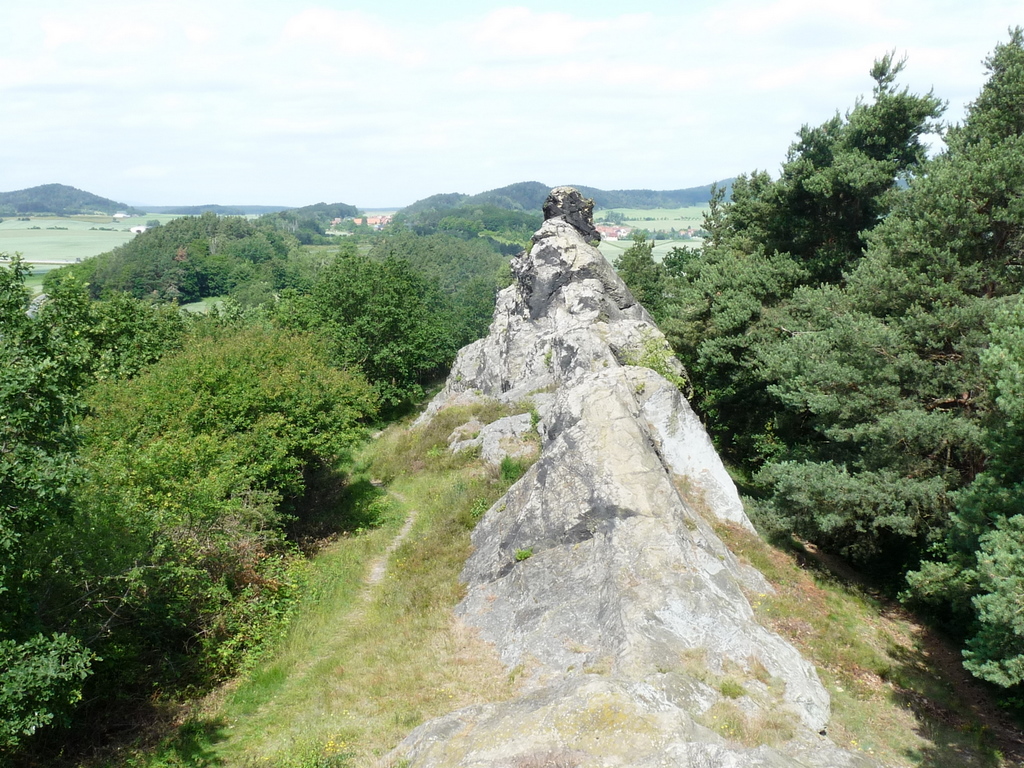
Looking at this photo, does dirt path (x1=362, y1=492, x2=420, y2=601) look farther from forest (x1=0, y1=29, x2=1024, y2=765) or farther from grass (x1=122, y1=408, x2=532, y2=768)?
forest (x1=0, y1=29, x2=1024, y2=765)

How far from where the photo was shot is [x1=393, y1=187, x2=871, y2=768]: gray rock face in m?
11.1

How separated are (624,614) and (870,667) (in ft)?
23.5

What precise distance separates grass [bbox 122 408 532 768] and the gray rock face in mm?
938

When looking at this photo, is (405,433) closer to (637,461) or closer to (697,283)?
(697,283)

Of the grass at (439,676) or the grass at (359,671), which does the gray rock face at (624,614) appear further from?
the grass at (359,671)

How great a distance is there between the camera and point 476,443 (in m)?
29.7

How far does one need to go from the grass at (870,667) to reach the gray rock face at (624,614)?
1.03 meters

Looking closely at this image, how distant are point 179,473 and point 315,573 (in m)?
6.22

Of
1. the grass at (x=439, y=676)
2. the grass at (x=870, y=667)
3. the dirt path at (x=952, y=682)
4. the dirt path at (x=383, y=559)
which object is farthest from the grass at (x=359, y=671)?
the dirt path at (x=952, y=682)

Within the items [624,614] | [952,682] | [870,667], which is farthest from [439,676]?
[952,682]

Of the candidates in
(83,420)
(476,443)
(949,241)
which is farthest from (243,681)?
(949,241)

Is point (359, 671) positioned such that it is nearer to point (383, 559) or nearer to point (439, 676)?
point (439, 676)

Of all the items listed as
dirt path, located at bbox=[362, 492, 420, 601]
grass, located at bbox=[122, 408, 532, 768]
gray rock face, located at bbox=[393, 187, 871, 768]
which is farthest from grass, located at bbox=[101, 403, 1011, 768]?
gray rock face, located at bbox=[393, 187, 871, 768]

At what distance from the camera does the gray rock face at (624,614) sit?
36.3 ft
